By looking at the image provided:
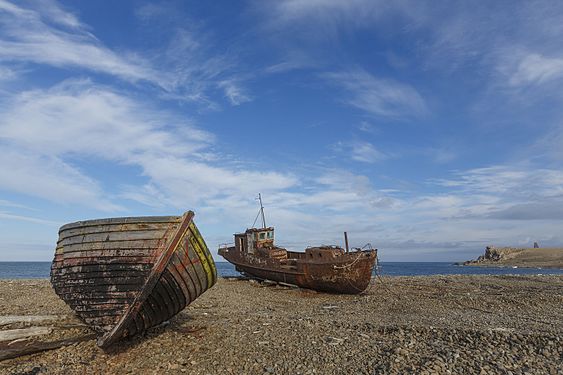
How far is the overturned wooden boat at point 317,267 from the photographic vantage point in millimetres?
18797

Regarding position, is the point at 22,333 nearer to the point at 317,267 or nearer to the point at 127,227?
the point at 127,227

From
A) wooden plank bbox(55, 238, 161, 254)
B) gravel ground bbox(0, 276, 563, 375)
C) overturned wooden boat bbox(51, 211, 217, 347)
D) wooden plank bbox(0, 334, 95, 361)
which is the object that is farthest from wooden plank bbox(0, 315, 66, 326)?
wooden plank bbox(55, 238, 161, 254)

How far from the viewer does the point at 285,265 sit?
21.9 metres

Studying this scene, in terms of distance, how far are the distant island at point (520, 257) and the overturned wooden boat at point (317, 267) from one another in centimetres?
7751

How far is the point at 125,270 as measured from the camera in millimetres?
7184

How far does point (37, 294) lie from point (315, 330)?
14621mm

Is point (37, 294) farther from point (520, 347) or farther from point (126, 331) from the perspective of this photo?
point (520, 347)

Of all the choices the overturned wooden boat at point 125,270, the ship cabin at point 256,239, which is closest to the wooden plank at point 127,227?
the overturned wooden boat at point 125,270

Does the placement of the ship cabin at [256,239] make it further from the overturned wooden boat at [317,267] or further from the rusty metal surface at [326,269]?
the rusty metal surface at [326,269]

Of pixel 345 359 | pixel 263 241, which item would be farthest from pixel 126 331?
pixel 263 241

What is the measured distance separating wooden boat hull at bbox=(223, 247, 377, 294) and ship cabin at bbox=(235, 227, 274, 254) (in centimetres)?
283

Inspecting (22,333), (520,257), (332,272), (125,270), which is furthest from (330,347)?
(520,257)

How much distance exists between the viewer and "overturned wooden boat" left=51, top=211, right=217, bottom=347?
7.15 metres

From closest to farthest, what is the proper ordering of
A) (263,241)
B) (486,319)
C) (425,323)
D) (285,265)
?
1. (425,323)
2. (486,319)
3. (285,265)
4. (263,241)
